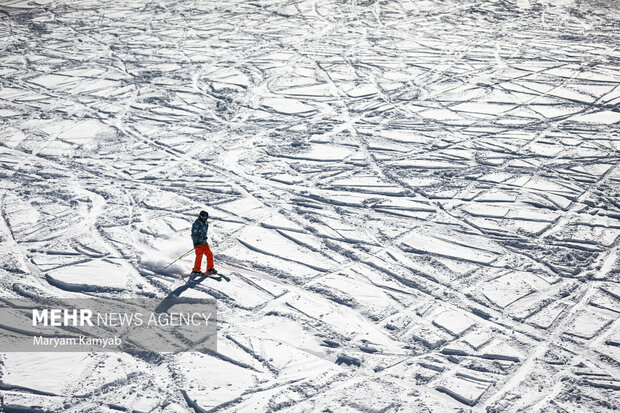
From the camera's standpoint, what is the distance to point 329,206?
349 inches

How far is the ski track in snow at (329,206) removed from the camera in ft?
19.1

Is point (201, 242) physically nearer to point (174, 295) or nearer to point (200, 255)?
point (200, 255)

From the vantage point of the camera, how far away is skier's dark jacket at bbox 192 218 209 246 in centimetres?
696

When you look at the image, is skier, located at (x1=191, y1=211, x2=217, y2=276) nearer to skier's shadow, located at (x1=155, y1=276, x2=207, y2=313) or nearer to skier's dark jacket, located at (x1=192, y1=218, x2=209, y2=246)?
skier's dark jacket, located at (x1=192, y1=218, x2=209, y2=246)

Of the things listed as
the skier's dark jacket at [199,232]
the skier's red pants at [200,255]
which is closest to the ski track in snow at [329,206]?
the skier's red pants at [200,255]

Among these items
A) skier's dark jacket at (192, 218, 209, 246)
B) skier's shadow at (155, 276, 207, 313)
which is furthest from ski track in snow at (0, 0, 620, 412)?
skier's dark jacket at (192, 218, 209, 246)

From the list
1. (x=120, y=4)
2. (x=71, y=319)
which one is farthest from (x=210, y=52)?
(x=71, y=319)

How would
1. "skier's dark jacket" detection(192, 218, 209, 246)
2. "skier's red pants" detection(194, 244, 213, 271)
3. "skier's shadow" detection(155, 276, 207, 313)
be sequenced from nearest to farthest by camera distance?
"skier's shadow" detection(155, 276, 207, 313) → "skier's dark jacket" detection(192, 218, 209, 246) → "skier's red pants" detection(194, 244, 213, 271)

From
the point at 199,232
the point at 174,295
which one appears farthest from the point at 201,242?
the point at 174,295

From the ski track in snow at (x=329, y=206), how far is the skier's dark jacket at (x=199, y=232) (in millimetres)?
570

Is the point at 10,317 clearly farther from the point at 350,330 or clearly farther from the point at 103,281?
the point at 350,330

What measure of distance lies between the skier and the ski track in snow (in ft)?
1.01

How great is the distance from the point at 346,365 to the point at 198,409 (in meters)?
1.50

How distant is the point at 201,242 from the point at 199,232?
13cm
